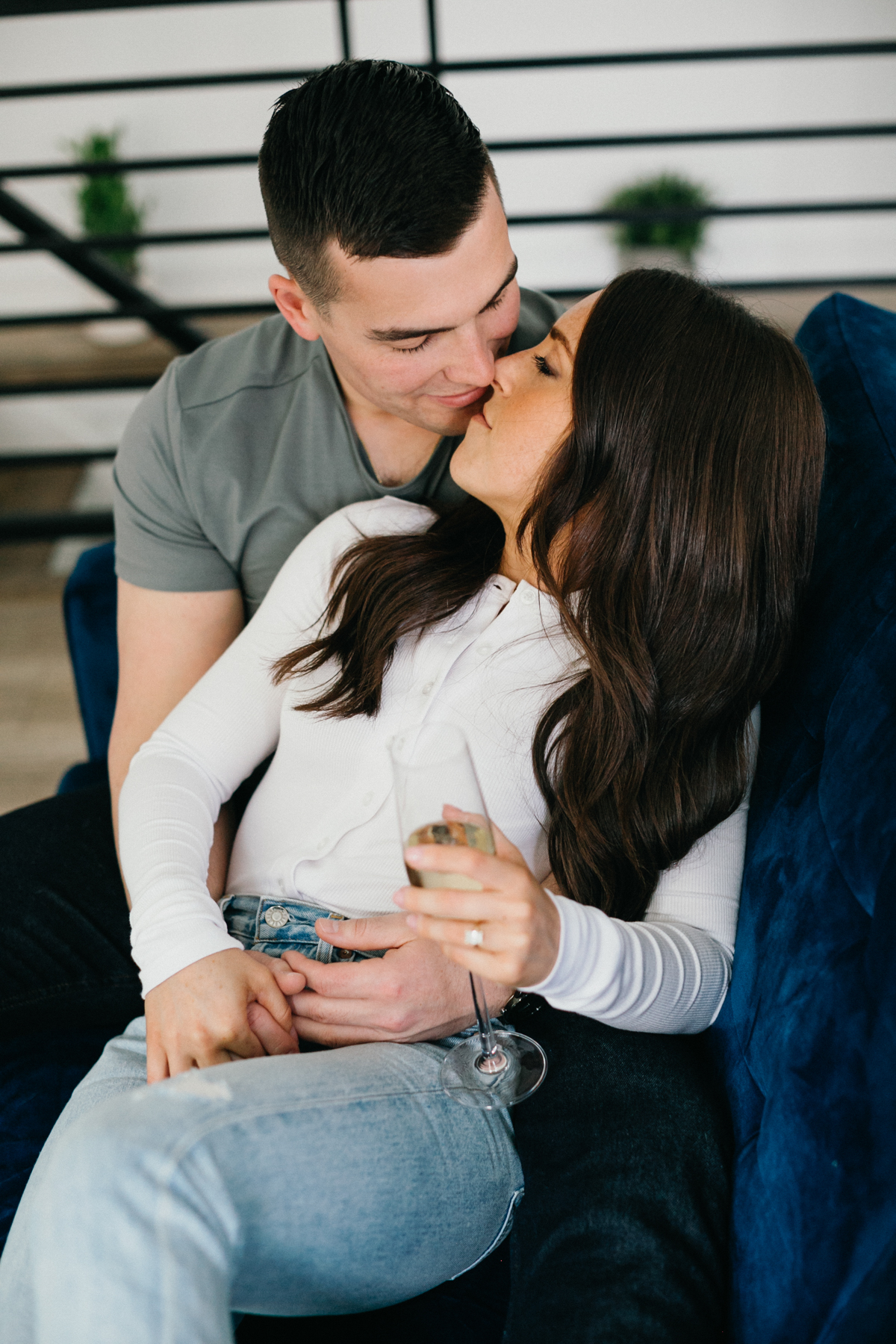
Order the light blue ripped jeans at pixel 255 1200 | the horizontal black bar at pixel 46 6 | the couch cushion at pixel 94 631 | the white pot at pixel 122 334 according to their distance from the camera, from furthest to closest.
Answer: the white pot at pixel 122 334 → the horizontal black bar at pixel 46 6 → the couch cushion at pixel 94 631 → the light blue ripped jeans at pixel 255 1200

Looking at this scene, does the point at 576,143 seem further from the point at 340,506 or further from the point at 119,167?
the point at 340,506

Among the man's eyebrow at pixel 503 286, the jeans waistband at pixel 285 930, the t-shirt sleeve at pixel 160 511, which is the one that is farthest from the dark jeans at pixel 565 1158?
the man's eyebrow at pixel 503 286

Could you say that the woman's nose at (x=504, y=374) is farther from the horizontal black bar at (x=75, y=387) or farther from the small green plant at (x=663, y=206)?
the small green plant at (x=663, y=206)

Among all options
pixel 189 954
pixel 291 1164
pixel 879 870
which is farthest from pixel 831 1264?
pixel 189 954

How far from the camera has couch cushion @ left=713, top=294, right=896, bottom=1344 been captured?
0.86 metres

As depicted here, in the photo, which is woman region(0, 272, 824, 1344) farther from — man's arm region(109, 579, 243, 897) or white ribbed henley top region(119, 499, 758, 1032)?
man's arm region(109, 579, 243, 897)

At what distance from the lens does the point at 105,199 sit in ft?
12.5

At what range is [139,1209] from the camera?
854 mm

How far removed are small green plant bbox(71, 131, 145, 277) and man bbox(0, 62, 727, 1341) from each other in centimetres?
261

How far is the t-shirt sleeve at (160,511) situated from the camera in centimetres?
158

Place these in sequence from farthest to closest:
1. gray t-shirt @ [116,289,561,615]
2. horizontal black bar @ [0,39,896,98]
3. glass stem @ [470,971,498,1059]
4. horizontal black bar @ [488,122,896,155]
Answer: horizontal black bar @ [488,122,896,155] → horizontal black bar @ [0,39,896,98] → gray t-shirt @ [116,289,561,615] → glass stem @ [470,971,498,1059]

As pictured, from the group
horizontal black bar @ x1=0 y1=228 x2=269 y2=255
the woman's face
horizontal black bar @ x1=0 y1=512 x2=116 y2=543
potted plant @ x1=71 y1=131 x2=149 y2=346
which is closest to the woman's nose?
the woman's face

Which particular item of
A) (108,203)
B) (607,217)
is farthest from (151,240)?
(607,217)

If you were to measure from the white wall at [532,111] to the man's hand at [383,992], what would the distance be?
3410mm
